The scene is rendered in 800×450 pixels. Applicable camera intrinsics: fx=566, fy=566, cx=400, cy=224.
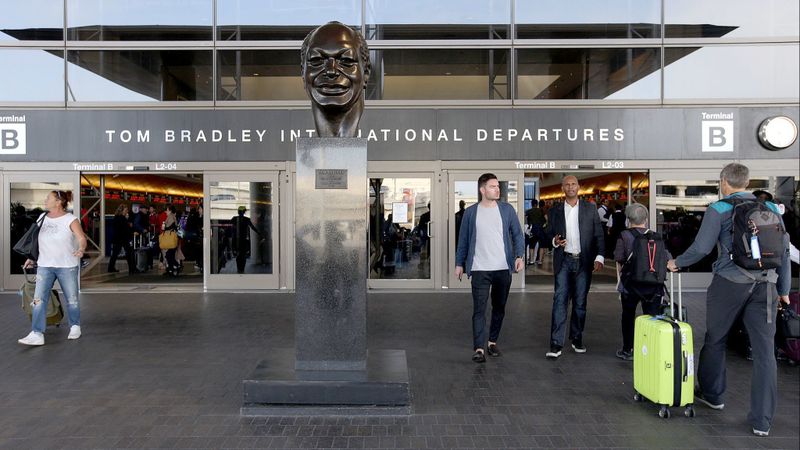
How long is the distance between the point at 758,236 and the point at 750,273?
278 millimetres

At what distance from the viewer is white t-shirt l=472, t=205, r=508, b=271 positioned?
18.9ft

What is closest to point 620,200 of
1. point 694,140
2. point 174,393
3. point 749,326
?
point 694,140

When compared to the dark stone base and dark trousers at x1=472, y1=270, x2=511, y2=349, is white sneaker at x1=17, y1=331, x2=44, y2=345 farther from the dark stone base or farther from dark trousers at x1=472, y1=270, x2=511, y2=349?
dark trousers at x1=472, y1=270, x2=511, y2=349

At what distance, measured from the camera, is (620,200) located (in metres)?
15.3

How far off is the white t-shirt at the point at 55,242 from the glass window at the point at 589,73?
7981mm

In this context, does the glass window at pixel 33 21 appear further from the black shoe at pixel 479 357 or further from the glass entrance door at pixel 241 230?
the black shoe at pixel 479 357

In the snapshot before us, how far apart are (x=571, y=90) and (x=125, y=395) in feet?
30.5

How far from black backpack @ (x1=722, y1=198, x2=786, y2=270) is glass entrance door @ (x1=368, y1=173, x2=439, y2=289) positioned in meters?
7.06

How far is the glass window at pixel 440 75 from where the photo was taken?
10969 millimetres

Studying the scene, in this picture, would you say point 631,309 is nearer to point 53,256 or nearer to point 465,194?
point 465,194

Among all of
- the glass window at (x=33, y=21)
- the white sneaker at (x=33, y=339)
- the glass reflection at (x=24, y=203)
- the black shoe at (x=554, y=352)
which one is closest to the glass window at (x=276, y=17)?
the glass window at (x=33, y=21)

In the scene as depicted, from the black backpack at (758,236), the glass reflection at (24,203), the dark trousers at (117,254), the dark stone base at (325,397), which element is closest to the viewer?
the black backpack at (758,236)

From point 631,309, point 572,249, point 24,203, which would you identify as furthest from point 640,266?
point 24,203

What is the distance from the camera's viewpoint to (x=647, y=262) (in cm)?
558
